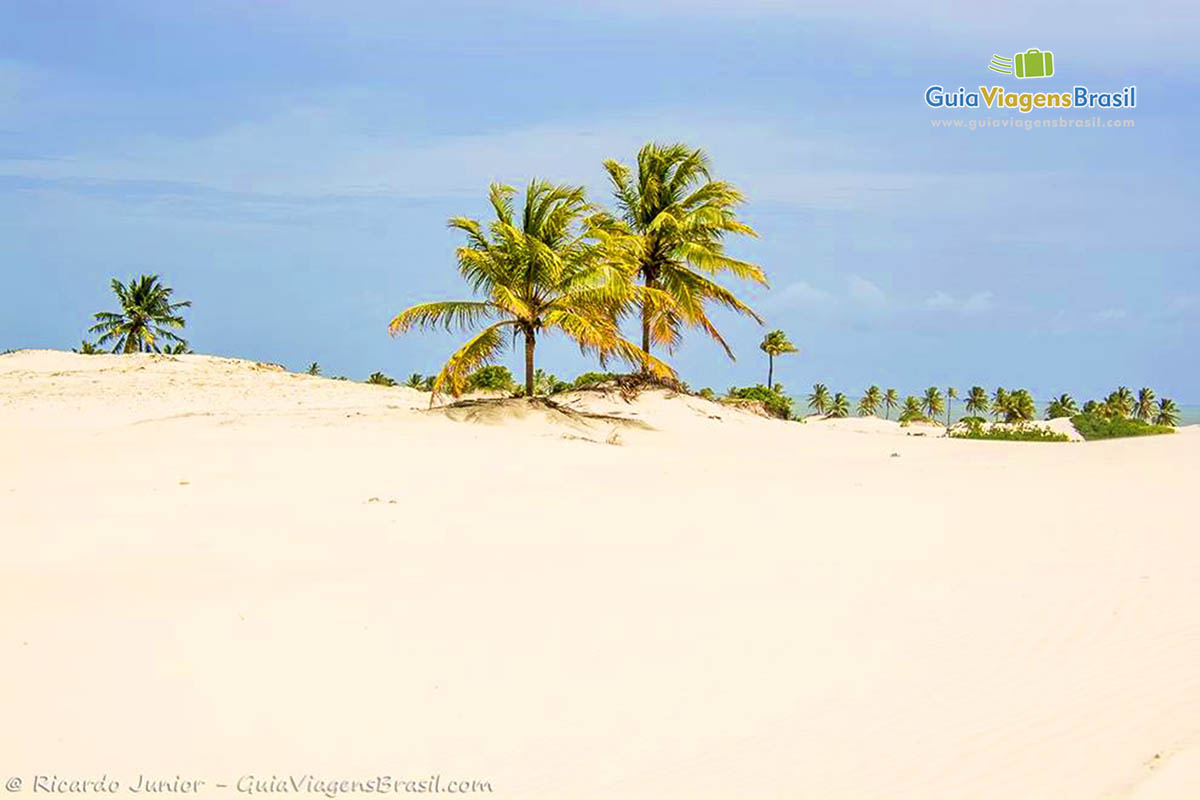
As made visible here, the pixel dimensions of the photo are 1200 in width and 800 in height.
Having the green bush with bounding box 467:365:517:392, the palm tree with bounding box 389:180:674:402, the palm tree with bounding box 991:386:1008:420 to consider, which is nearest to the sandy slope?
the palm tree with bounding box 389:180:674:402

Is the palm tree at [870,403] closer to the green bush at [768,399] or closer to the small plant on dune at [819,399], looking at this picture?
the small plant on dune at [819,399]

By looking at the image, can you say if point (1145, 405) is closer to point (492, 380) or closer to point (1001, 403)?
point (1001, 403)

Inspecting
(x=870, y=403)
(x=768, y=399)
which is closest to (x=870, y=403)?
(x=870, y=403)

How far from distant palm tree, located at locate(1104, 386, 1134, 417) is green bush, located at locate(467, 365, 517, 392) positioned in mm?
100964

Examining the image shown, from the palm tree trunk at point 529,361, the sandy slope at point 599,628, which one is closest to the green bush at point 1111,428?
the sandy slope at point 599,628

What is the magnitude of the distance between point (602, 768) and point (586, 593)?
2.76 metres

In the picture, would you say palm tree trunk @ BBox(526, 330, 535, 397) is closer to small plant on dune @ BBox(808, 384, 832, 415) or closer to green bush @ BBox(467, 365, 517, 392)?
green bush @ BBox(467, 365, 517, 392)

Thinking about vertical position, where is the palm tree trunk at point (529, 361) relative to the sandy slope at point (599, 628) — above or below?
above

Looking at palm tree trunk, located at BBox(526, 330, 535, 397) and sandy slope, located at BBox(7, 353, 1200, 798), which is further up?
palm tree trunk, located at BBox(526, 330, 535, 397)

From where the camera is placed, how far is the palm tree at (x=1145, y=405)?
128 metres

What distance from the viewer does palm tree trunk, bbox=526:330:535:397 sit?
67.7 ft

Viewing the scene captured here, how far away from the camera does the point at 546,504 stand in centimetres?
1188

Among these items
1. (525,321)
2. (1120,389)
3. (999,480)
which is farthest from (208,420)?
(1120,389)

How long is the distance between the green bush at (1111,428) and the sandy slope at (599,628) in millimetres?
14021
